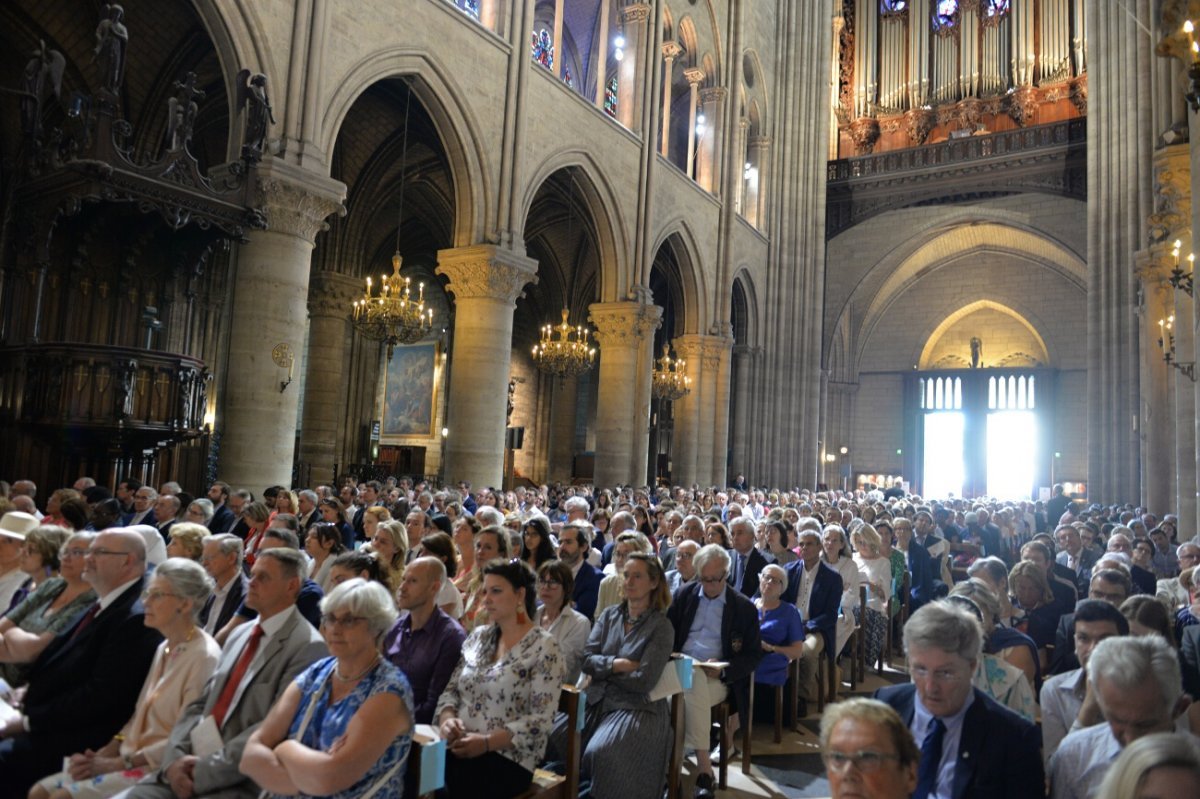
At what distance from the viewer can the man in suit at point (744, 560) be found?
6289 millimetres

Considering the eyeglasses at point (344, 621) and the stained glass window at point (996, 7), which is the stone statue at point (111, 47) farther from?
the stained glass window at point (996, 7)

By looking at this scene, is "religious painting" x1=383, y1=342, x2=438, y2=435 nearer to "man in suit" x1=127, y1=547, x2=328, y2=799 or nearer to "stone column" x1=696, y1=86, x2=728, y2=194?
"stone column" x1=696, y1=86, x2=728, y2=194

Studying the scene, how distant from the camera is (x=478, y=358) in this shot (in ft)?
44.7

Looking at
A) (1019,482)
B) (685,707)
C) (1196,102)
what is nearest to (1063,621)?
(685,707)

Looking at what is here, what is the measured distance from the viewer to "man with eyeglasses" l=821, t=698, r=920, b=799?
1947 millimetres

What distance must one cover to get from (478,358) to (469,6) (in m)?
5.80

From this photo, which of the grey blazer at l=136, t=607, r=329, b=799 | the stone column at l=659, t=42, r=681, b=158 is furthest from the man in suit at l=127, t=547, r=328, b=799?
the stone column at l=659, t=42, r=681, b=158

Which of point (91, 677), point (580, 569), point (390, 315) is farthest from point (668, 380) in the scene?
point (91, 677)

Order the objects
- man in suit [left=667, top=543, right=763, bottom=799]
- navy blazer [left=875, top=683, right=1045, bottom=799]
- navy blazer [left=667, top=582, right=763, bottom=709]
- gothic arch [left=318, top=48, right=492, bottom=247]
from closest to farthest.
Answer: navy blazer [left=875, top=683, right=1045, bottom=799] → man in suit [left=667, top=543, right=763, bottom=799] → navy blazer [left=667, top=582, right=763, bottom=709] → gothic arch [left=318, top=48, right=492, bottom=247]

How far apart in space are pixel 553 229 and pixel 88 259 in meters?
14.5

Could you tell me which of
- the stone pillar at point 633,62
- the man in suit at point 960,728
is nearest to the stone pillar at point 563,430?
the stone pillar at point 633,62

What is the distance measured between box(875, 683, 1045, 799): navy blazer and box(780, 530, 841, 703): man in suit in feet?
11.5

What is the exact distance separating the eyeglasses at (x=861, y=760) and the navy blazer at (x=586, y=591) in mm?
3506

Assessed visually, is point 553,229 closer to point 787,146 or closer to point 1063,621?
point 787,146
